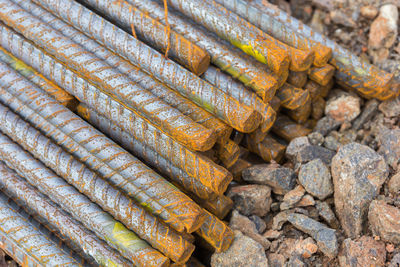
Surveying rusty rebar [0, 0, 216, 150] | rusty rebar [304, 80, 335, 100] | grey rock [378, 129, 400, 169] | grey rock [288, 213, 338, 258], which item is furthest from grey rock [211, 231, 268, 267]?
rusty rebar [304, 80, 335, 100]

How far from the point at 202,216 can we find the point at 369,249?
1.73m

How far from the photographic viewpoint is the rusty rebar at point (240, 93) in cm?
511

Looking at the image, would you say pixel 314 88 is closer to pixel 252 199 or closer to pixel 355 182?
pixel 355 182

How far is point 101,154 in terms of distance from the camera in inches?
186

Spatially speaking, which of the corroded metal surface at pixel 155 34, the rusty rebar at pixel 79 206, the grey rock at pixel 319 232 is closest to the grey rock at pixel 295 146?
the grey rock at pixel 319 232

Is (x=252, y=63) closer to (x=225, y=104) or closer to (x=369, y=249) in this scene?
(x=225, y=104)

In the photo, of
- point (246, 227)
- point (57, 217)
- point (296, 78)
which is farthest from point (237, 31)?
point (57, 217)

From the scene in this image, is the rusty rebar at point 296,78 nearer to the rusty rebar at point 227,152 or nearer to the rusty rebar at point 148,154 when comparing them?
the rusty rebar at point 227,152

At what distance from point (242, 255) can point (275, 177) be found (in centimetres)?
101

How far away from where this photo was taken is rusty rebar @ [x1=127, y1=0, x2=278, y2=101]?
16.7 feet

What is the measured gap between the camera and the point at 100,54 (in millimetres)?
5223

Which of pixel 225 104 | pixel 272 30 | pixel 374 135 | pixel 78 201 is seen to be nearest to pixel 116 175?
pixel 78 201

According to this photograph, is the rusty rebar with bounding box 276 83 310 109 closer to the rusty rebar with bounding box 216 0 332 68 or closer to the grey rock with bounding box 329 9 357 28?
the rusty rebar with bounding box 216 0 332 68

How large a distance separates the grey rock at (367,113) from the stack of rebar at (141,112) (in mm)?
191
